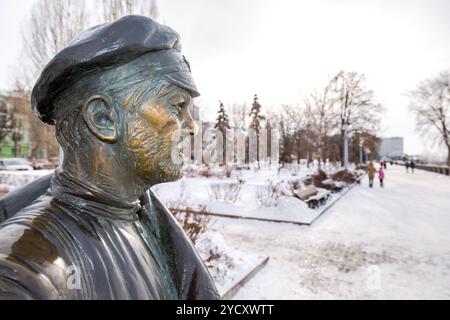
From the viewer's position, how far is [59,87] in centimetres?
98

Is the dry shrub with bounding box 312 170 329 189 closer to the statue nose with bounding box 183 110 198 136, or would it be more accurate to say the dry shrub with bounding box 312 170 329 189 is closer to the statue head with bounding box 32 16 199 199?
the statue nose with bounding box 183 110 198 136

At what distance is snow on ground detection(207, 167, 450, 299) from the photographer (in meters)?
4.25

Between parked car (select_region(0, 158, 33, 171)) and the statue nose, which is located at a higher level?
the statue nose

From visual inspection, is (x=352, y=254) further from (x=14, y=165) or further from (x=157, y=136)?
(x=14, y=165)

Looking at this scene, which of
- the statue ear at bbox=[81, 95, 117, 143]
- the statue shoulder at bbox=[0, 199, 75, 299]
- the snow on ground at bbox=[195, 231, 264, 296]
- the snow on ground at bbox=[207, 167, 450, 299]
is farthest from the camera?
the snow on ground at bbox=[195, 231, 264, 296]

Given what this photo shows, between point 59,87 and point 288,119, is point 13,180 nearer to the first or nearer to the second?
point 59,87

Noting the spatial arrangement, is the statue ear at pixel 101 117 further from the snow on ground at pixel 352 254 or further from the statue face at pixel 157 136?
the snow on ground at pixel 352 254

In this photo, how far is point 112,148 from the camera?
3.30ft

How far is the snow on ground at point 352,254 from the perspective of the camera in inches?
167

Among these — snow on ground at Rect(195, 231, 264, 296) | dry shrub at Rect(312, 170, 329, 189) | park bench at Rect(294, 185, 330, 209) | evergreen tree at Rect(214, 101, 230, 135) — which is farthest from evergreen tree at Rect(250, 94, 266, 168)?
snow on ground at Rect(195, 231, 264, 296)

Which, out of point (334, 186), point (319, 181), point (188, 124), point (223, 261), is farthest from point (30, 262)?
point (319, 181)

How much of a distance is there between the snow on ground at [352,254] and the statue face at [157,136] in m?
3.62

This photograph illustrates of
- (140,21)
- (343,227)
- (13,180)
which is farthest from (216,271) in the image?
(13,180)

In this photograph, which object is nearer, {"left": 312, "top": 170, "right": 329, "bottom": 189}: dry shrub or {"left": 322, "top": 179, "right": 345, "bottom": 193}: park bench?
{"left": 322, "top": 179, "right": 345, "bottom": 193}: park bench
